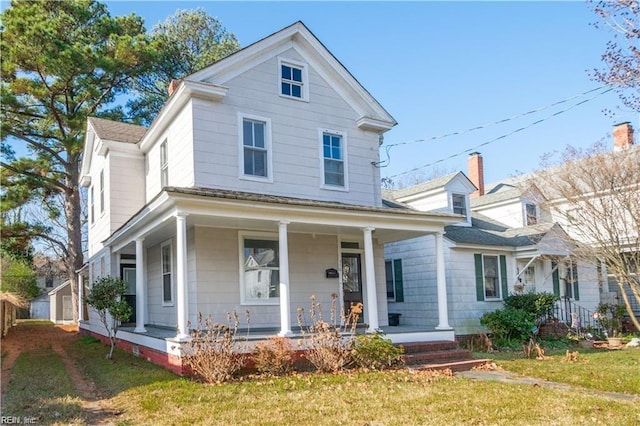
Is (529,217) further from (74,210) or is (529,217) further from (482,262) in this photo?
(74,210)

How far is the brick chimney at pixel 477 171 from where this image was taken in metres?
23.3

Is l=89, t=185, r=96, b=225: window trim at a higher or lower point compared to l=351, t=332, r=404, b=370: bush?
higher

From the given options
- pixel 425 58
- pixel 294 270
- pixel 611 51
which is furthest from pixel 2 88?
→ pixel 611 51

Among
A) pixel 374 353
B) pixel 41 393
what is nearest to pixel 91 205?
pixel 41 393

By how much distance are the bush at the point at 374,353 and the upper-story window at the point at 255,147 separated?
463cm

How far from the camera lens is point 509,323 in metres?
15.2

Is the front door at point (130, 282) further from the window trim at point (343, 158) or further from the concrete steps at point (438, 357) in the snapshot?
the concrete steps at point (438, 357)

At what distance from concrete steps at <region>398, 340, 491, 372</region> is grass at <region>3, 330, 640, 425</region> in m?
1.16

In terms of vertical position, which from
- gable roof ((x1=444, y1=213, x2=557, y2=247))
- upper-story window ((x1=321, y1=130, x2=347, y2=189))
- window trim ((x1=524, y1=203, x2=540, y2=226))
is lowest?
gable roof ((x1=444, y1=213, x2=557, y2=247))

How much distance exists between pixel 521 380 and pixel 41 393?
8.24m

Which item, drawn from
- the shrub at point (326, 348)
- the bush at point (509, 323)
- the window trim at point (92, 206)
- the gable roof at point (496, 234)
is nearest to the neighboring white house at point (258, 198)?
the shrub at point (326, 348)

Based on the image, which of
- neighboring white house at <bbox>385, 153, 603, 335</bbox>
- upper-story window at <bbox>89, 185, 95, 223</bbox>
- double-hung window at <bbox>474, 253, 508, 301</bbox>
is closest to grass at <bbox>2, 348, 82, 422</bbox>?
upper-story window at <bbox>89, 185, 95, 223</bbox>

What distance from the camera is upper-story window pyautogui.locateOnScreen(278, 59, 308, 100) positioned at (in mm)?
13461

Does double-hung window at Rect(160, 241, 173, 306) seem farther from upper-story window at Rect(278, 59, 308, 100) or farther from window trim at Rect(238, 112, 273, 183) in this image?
upper-story window at Rect(278, 59, 308, 100)
